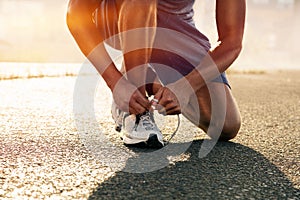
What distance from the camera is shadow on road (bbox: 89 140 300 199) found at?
1.05m

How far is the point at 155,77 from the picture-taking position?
163 cm

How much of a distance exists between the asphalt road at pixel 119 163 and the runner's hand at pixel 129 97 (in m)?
0.14

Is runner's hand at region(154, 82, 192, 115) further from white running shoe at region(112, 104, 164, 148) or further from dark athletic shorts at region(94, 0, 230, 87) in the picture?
dark athletic shorts at region(94, 0, 230, 87)

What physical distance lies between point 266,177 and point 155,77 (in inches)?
21.9

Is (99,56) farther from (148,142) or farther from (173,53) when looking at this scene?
(173,53)

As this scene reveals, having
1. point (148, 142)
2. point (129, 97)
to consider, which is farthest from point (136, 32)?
point (148, 142)

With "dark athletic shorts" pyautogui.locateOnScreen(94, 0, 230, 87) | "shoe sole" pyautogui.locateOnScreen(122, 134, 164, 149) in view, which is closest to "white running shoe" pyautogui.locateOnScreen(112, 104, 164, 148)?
"shoe sole" pyautogui.locateOnScreen(122, 134, 164, 149)

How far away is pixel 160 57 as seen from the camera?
184 cm

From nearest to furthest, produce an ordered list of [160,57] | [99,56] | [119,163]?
[119,163]
[99,56]
[160,57]

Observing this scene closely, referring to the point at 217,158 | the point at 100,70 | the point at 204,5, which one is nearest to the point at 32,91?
the point at 100,70

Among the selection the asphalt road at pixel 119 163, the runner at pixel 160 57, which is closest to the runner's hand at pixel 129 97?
the runner at pixel 160 57

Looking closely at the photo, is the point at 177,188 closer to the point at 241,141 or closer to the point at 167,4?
the point at 241,141

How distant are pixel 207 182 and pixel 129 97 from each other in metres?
0.36

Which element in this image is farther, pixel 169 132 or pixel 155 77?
pixel 169 132
